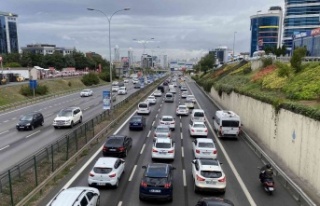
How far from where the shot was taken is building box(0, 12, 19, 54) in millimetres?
180250

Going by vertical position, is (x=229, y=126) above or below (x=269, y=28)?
below

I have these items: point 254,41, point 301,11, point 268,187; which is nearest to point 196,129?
point 268,187

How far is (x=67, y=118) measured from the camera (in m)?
32.5

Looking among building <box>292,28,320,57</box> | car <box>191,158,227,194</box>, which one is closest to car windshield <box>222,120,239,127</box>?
car <box>191,158,227,194</box>

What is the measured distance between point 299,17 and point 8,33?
154763mm

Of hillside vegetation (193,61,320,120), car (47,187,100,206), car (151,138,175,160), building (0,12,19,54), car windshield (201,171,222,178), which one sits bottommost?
car (151,138,175,160)

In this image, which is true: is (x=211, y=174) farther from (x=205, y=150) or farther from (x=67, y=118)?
(x=67, y=118)

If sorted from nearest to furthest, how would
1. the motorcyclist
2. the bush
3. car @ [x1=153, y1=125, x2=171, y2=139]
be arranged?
the motorcyclist
car @ [x1=153, y1=125, x2=171, y2=139]
the bush

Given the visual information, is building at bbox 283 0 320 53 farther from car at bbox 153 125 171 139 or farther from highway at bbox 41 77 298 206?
highway at bbox 41 77 298 206

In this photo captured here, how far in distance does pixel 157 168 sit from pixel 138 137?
13.6 m

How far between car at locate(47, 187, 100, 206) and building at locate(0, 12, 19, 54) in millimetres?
189135

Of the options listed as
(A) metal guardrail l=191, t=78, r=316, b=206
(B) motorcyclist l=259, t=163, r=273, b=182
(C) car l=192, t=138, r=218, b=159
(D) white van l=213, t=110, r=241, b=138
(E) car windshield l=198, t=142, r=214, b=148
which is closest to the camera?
(A) metal guardrail l=191, t=78, r=316, b=206

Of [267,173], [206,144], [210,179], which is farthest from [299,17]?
[210,179]

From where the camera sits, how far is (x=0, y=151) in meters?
23.4
